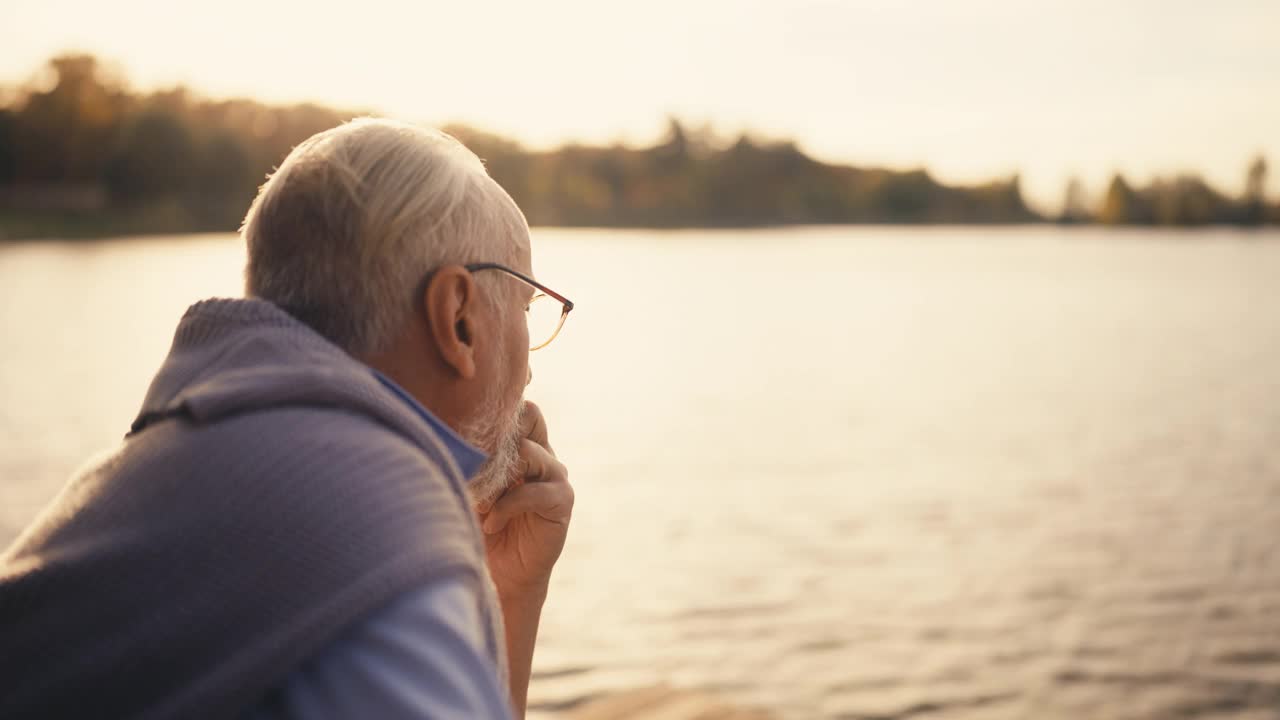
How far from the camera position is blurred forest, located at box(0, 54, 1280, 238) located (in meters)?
76.4

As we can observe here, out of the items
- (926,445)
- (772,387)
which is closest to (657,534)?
(926,445)

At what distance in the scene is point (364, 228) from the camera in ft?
4.25

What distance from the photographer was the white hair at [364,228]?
1.30 meters

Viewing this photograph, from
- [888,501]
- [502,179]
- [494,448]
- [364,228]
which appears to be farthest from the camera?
[502,179]

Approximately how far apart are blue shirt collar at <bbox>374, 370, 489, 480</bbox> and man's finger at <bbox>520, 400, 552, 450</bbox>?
47 cm

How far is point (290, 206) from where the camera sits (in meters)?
1.33

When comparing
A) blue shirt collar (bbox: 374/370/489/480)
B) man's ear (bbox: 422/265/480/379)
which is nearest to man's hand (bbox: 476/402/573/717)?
blue shirt collar (bbox: 374/370/489/480)

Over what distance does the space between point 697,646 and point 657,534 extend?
120 inches

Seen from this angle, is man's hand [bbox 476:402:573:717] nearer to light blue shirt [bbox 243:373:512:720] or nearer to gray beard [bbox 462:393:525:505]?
gray beard [bbox 462:393:525:505]

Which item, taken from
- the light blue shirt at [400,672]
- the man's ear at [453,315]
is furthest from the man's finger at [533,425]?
the light blue shirt at [400,672]

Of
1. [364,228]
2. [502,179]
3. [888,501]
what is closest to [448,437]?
[364,228]

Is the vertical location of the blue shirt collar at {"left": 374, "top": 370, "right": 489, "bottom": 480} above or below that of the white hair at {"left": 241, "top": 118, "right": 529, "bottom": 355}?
below

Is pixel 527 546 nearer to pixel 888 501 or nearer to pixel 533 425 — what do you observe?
pixel 533 425

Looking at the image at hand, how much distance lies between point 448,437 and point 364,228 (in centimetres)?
27
